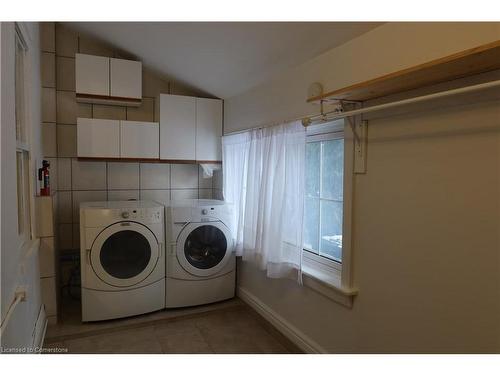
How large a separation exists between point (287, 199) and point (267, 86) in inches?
37.3

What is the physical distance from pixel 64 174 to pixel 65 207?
1.02ft

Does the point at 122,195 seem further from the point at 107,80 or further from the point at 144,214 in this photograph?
the point at 107,80

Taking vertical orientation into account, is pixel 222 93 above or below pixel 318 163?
above

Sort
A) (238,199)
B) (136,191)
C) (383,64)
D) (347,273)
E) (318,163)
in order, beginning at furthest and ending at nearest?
(136,191) → (238,199) → (318,163) → (347,273) → (383,64)

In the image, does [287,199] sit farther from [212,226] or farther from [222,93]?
[222,93]

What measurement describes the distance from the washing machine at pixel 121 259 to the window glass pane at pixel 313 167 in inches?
48.7

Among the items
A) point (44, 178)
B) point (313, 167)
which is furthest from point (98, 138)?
point (313, 167)

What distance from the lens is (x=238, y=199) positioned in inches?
117

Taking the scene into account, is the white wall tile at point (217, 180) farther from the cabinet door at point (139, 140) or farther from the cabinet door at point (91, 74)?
the cabinet door at point (91, 74)

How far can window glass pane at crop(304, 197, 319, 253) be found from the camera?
2.42 metres

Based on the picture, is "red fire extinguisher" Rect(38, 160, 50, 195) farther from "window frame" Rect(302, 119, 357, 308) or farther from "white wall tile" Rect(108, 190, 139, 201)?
"window frame" Rect(302, 119, 357, 308)

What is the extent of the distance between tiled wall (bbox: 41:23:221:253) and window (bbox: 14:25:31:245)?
0.91 meters

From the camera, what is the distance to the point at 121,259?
2.71 m

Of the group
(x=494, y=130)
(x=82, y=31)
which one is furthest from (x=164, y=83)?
(x=494, y=130)
